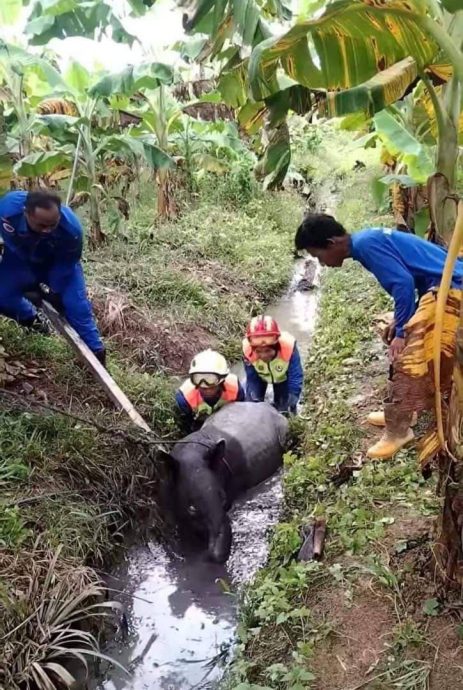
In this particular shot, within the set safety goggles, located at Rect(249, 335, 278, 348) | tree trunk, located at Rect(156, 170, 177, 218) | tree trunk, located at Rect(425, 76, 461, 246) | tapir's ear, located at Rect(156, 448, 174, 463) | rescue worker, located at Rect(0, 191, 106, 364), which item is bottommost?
tree trunk, located at Rect(156, 170, 177, 218)

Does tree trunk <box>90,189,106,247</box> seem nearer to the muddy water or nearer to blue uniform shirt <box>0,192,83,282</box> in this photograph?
blue uniform shirt <box>0,192,83,282</box>

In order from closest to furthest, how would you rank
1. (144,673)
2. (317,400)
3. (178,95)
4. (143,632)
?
(144,673) < (143,632) < (317,400) < (178,95)

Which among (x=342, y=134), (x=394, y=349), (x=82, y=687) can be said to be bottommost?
(x=342, y=134)

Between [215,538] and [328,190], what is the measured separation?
12809 millimetres

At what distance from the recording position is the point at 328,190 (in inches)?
635

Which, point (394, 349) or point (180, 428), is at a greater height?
point (394, 349)

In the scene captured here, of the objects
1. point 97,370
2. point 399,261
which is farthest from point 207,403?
point 399,261

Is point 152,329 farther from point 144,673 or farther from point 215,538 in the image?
point 144,673

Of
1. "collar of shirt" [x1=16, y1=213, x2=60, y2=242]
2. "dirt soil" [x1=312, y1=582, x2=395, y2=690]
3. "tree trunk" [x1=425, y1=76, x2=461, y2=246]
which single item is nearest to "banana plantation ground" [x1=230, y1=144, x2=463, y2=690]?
"dirt soil" [x1=312, y1=582, x2=395, y2=690]

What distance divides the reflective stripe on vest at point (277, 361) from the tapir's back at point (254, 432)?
1.48 feet

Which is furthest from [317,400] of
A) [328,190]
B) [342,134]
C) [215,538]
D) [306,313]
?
[342,134]

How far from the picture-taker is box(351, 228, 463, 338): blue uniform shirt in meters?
3.79

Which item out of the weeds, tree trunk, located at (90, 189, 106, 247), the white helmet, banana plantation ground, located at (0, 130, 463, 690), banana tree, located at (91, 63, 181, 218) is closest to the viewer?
banana plantation ground, located at (0, 130, 463, 690)

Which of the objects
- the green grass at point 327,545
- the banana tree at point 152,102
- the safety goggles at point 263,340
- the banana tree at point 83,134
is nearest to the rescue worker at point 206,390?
the safety goggles at point 263,340
